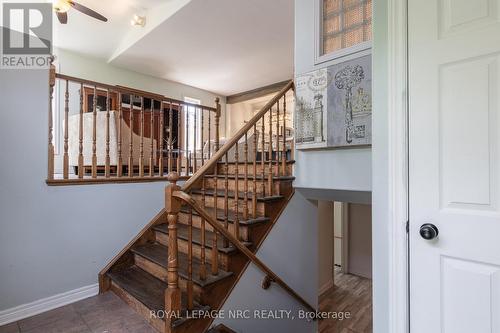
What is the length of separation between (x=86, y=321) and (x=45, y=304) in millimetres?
435

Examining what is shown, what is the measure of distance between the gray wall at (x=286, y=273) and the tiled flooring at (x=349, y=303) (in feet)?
1.50

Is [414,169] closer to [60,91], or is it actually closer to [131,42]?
[131,42]

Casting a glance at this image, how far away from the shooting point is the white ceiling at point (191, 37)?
3.58m

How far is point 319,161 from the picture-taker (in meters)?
2.51

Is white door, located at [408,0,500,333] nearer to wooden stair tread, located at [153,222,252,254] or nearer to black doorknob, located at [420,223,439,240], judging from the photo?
black doorknob, located at [420,223,439,240]

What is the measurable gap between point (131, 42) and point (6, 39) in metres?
2.50

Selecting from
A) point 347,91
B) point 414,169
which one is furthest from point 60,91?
point 414,169

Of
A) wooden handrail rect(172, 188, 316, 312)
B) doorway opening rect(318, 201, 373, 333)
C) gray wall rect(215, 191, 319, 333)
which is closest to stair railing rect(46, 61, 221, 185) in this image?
wooden handrail rect(172, 188, 316, 312)

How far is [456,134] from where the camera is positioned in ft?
3.47

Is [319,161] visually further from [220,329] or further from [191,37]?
[191,37]

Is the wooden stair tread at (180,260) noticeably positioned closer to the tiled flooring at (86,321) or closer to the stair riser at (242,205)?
the tiled flooring at (86,321)

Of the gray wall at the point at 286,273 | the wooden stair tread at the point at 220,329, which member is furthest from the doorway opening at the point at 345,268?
the wooden stair tread at the point at 220,329
